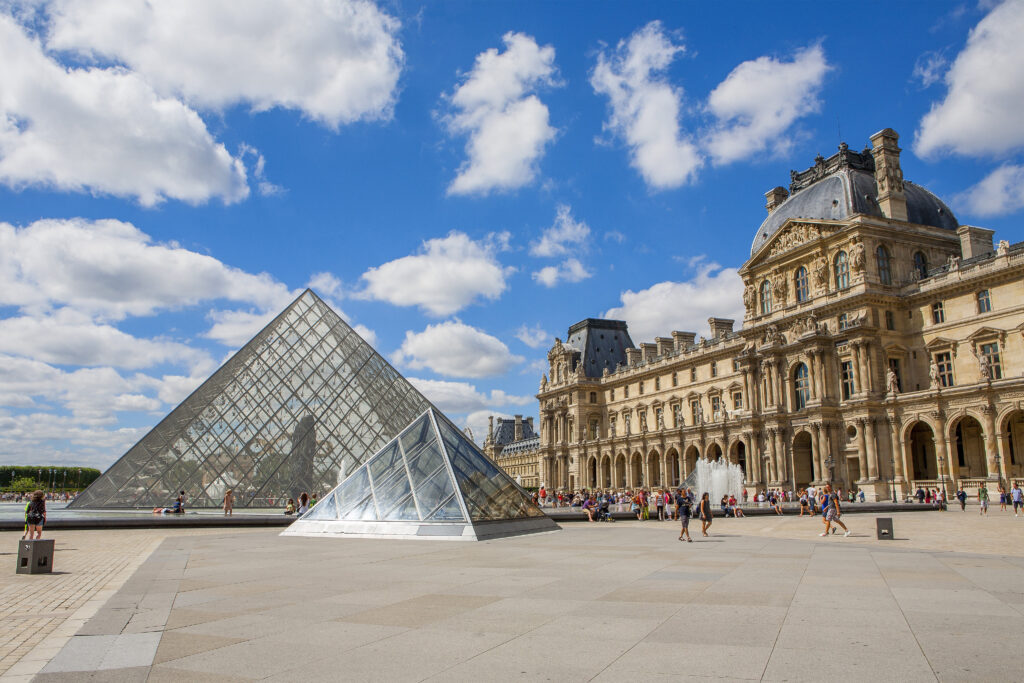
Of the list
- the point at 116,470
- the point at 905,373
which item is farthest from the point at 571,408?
the point at 116,470

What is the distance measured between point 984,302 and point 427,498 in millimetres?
35906

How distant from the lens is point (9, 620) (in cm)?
704

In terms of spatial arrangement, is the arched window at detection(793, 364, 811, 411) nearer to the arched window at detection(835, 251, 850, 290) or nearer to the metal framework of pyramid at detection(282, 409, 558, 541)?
the arched window at detection(835, 251, 850, 290)

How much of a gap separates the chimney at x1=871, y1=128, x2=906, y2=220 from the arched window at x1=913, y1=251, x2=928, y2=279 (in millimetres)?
2644

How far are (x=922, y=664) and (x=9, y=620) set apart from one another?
8073 millimetres

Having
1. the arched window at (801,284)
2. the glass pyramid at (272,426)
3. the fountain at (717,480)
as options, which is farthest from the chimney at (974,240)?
the glass pyramid at (272,426)

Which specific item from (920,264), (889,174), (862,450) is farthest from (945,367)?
(889,174)

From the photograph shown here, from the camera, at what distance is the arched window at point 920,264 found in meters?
45.8

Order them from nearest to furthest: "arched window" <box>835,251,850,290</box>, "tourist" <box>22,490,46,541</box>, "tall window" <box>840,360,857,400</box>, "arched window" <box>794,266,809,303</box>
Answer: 1. "tourist" <box>22,490,46,541</box>
2. "tall window" <box>840,360,857,400</box>
3. "arched window" <box>835,251,850,290</box>
4. "arched window" <box>794,266,809,303</box>

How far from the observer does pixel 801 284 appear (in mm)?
49531

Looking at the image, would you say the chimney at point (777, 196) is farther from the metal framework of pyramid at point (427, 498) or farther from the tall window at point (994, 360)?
the metal framework of pyramid at point (427, 498)

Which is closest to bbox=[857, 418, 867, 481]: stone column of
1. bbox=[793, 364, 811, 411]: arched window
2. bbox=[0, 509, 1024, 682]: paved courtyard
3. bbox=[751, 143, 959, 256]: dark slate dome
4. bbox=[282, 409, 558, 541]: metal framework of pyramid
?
bbox=[793, 364, 811, 411]: arched window

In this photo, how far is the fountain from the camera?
51625 millimetres

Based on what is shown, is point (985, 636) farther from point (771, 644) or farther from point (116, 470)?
point (116, 470)
